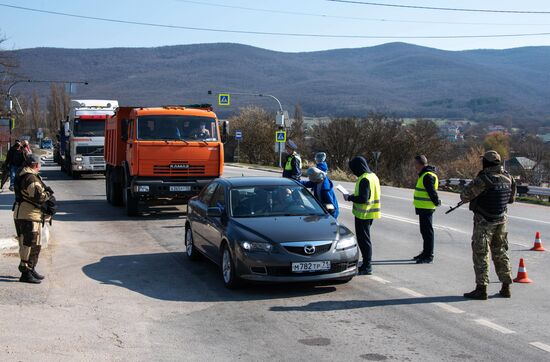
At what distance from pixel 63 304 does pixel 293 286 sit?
9.42 feet

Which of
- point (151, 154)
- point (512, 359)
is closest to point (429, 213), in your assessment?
point (512, 359)

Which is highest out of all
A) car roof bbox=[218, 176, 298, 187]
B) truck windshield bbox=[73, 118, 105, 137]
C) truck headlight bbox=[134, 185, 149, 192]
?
truck windshield bbox=[73, 118, 105, 137]

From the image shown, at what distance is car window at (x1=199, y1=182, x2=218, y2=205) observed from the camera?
11.0m

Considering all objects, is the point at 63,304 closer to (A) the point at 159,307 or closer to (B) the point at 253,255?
(A) the point at 159,307

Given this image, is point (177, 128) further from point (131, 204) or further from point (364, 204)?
point (364, 204)

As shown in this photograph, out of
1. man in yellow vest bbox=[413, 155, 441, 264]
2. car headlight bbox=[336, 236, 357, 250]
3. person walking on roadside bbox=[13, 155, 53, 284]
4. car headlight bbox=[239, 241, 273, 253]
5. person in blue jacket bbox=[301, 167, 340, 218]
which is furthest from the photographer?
man in yellow vest bbox=[413, 155, 441, 264]

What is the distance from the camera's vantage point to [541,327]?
7379mm

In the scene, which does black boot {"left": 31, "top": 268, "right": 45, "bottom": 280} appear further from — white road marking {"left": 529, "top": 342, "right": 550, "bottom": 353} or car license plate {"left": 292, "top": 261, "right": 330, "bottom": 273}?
white road marking {"left": 529, "top": 342, "right": 550, "bottom": 353}

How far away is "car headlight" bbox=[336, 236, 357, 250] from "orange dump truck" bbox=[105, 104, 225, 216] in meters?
8.55

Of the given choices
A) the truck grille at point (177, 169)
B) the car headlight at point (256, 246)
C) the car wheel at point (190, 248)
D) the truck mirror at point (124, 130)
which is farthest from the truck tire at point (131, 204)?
the car headlight at point (256, 246)

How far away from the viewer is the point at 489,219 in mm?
8656

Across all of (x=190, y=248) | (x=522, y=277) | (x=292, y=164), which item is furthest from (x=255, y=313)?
(x=292, y=164)

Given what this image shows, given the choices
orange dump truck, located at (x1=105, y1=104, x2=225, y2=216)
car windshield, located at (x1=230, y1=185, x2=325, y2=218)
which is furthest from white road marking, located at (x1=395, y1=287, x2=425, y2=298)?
orange dump truck, located at (x1=105, y1=104, x2=225, y2=216)

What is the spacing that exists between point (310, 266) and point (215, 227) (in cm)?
179
